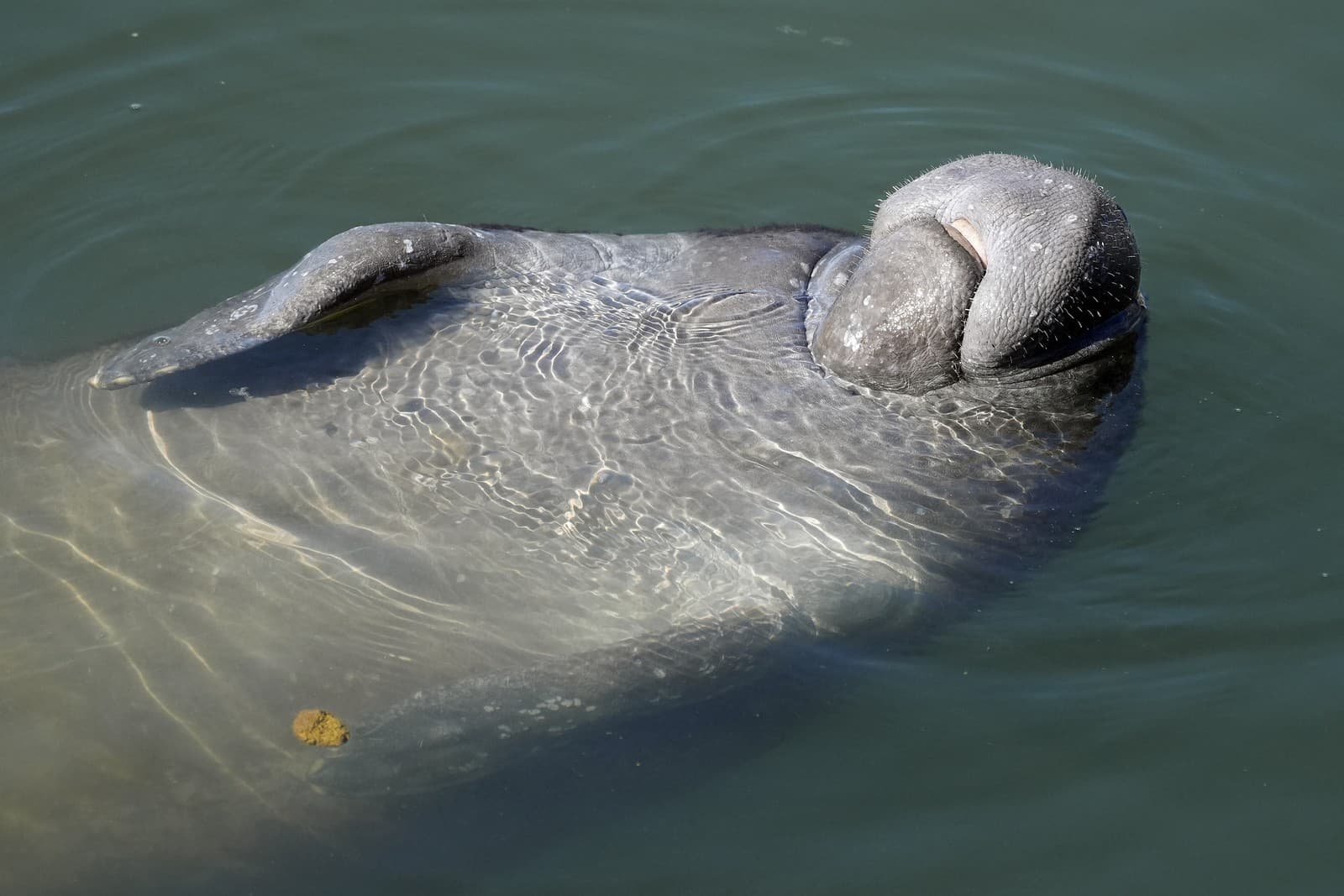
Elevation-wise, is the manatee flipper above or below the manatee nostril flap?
below

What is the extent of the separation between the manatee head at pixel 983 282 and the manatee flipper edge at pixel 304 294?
1677 millimetres

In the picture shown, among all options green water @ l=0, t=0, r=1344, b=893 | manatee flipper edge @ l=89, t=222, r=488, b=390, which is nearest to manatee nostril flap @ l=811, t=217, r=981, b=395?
green water @ l=0, t=0, r=1344, b=893

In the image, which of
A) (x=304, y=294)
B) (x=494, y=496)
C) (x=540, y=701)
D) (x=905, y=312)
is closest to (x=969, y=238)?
(x=905, y=312)

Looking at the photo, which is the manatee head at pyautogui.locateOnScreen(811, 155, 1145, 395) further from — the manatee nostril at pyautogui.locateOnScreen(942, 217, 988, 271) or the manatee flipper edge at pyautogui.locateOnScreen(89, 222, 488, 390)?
the manatee flipper edge at pyautogui.locateOnScreen(89, 222, 488, 390)

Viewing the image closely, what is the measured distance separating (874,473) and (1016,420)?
2.00 feet

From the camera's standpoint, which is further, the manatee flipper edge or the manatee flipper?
the manatee flipper edge

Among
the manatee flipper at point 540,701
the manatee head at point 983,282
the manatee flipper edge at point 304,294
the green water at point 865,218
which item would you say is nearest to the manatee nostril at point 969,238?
the manatee head at point 983,282

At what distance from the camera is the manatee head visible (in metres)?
4.74

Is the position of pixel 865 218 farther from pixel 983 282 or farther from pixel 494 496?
pixel 494 496

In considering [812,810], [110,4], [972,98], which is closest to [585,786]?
[812,810]

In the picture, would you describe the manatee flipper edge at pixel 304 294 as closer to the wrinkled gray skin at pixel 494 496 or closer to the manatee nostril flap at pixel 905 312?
the wrinkled gray skin at pixel 494 496

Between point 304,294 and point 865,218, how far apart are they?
3846mm

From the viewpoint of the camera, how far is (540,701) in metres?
4.50

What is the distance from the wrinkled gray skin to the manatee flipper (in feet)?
0.04
